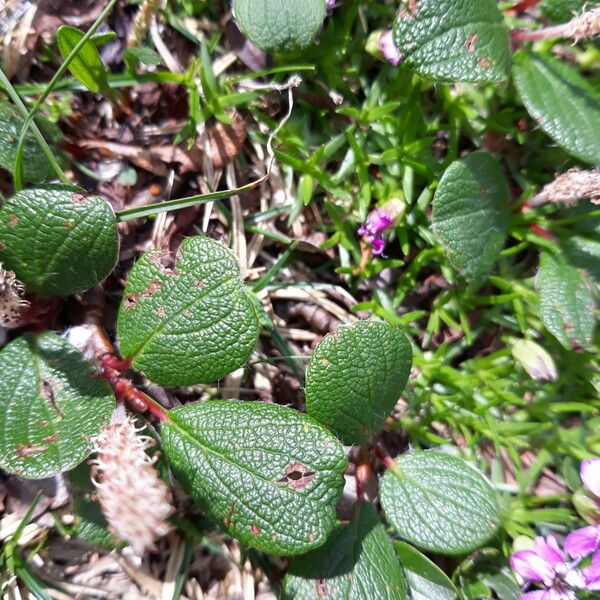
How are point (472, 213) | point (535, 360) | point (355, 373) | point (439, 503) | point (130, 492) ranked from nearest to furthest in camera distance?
point (130, 492), point (355, 373), point (439, 503), point (472, 213), point (535, 360)

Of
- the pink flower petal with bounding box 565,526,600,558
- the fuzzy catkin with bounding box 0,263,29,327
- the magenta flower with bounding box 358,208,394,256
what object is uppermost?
the magenta flower with bounding box 358,208,394,256

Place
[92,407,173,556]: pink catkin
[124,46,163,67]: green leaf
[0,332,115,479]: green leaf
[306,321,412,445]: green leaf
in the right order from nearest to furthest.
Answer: [92,407,173,556]: pink catkin → [0,332,115,479]: green leaf → [306,321,412,445]: green leaf → [124,46,163,67]: green leaf

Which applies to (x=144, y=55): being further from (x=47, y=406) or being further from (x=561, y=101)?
(x=561, y=101)

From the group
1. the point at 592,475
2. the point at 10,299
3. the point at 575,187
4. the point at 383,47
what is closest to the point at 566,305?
the point at 575,187

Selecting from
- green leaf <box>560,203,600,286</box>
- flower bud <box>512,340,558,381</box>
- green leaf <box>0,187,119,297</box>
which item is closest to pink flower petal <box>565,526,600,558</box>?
flower bud <box>512,340,558,381</box>

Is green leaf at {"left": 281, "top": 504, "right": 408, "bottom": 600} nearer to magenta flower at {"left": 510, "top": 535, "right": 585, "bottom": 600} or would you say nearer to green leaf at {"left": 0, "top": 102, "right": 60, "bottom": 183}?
magenta flower at {"left": 510, "top": 535, "right": 585, "bottom": 600}

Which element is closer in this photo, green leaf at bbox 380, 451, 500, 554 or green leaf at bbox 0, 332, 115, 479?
green leaf at bbox 0, 332, 115, 479

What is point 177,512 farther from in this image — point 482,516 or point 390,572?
point 482,516
